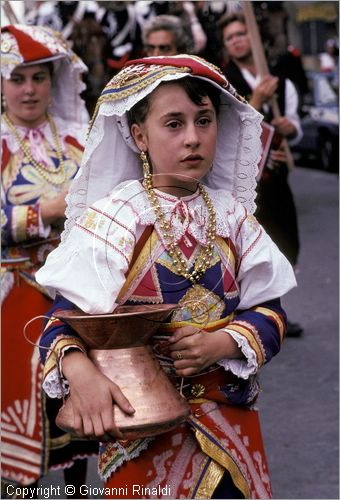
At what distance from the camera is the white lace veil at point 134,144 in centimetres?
290

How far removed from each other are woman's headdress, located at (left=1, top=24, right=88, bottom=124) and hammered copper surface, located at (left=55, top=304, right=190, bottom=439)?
225cm

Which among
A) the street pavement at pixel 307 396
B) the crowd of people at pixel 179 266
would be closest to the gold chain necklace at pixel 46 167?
the street pavement at pixel 307 396

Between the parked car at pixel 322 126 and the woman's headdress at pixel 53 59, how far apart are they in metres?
11.6

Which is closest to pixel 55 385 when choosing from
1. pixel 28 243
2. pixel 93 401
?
pixel 93 401

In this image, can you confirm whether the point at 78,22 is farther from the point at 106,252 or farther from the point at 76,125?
the point at 106,252

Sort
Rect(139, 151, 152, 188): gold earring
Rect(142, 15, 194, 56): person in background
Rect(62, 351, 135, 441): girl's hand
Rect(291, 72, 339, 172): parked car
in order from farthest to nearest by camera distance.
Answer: Rect(291, 72, 339, 172): parked car < Rect(142, 15, 194, 56): person in background < Rect(139, 151, 152, 188): gold earring < Rect(62, 351, 135, 441): girl's hand

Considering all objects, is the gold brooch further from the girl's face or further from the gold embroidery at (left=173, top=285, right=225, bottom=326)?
the gold embroidery at (left=173, top=285, right=225, bottom=326)

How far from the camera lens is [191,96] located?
9.43 feet

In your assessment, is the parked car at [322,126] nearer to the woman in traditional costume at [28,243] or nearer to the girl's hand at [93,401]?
the woman in traditional costume at [28,243]

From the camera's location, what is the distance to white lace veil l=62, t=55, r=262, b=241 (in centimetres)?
290

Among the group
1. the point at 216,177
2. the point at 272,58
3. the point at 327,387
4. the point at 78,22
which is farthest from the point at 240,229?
the point at 78,22

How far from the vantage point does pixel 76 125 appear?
16.4ft

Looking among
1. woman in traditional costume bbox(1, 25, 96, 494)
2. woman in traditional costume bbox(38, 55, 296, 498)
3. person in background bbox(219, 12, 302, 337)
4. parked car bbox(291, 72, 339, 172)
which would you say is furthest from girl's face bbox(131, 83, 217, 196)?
parked car bbox(291, 72, 339, 172)

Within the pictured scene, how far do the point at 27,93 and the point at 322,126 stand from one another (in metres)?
12.4
